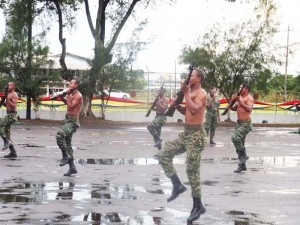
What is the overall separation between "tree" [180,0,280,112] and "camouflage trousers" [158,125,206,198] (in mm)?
32105

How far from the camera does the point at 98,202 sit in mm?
9945

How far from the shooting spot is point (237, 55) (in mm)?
42312

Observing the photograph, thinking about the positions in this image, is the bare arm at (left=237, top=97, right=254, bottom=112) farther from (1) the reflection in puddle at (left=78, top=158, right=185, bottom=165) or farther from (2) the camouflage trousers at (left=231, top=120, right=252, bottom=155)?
(1) the reflection in puddle at (left=78, top=158, right=185, bottom=165)

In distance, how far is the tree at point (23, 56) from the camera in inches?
1464

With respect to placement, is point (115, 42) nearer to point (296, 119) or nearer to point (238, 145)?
point (296, 119)

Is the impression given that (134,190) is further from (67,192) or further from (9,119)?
(9,119)

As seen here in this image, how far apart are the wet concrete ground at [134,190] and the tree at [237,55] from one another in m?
23.1

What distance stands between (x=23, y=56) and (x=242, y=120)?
24558mm

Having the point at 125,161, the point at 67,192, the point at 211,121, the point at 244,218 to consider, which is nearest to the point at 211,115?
the point at 211,121

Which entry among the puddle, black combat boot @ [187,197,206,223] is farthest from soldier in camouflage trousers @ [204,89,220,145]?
black combat boot @ [187,197,206,223]

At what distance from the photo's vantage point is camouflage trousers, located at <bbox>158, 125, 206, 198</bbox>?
904 centimetres

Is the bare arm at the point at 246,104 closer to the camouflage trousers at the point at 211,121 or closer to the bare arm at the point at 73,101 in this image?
the bare arm at the point at 73,101

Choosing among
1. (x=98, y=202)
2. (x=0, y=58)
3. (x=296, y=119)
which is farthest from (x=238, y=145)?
(x=296, y=119)

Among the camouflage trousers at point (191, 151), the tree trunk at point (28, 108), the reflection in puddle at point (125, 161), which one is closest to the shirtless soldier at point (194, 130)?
the camouflage trousers at point (191, 151)
